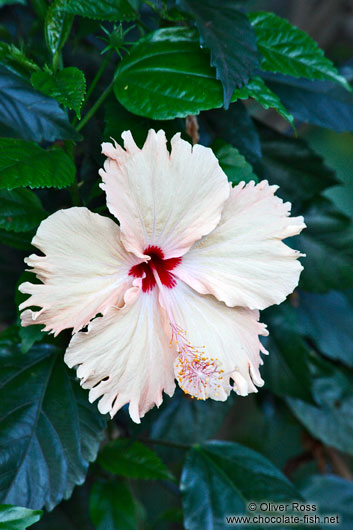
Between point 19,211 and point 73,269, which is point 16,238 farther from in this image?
point 73,269

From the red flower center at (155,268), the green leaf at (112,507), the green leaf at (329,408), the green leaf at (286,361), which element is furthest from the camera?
the green leaf at (329,408)

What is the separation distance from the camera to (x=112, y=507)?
3.17 feet

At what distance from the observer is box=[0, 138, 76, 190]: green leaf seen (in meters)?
0.63

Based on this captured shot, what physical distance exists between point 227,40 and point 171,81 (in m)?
0.10

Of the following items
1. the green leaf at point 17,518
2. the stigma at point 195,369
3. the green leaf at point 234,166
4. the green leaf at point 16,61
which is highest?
the green leaf at point 234,166

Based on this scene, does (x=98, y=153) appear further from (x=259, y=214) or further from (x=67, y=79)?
(x=259, y=214)

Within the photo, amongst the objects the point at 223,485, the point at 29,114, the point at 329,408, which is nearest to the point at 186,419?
the point at 223,485

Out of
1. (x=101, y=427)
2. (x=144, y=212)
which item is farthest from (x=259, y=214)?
(x=101, y=427)

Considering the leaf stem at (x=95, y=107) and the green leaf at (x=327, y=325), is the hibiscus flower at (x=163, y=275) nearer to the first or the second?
the leaf stem at (x=95, y=107)

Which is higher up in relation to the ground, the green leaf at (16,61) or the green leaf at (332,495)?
the green leaf at (16,61)

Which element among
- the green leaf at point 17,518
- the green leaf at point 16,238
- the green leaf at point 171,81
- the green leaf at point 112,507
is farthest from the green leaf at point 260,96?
the green leaf at point 112,507

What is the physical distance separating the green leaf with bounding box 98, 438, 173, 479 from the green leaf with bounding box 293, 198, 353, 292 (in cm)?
43

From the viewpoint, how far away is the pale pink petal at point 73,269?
0.61 m

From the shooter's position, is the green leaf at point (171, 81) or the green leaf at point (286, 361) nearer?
the green leaf at point (171, 81)
